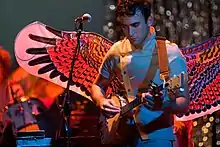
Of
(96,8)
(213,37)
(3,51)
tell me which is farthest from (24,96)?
(213,37)

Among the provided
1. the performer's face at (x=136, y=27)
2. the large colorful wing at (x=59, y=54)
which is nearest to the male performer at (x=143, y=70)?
the performer's face at (x=136, y=27)

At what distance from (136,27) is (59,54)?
1134 millimetres

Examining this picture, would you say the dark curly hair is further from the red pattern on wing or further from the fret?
the red pattern on wing

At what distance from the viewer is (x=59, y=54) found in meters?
3.16

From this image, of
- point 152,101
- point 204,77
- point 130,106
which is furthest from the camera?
point 204,77

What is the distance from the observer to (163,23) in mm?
3236

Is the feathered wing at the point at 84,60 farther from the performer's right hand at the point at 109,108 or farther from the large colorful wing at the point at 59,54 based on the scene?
the performer's right hand at the point at 109,108

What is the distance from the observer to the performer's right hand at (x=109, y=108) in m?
2.19

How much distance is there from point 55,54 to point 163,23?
0.80 meters

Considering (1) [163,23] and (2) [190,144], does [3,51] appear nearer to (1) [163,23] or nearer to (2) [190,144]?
(1) [163,23]

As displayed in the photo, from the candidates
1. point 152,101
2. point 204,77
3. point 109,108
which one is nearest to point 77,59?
point 204,77

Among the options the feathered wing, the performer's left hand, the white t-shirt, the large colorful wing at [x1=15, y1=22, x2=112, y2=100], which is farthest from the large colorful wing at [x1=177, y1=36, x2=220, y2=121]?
the performer's left hand

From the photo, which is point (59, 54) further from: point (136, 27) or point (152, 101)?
point (152, 101)

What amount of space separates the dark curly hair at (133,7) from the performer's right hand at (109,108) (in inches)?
17.1
